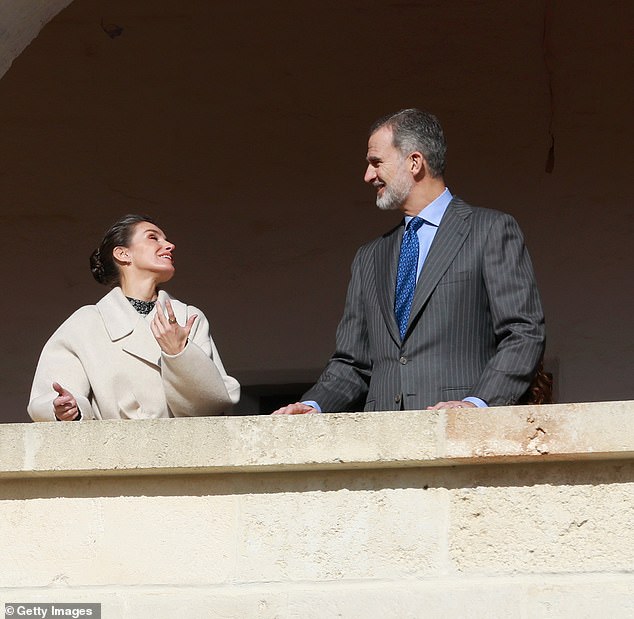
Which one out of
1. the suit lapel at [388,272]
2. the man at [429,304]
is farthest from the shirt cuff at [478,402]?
the suit lapel at [388,272]

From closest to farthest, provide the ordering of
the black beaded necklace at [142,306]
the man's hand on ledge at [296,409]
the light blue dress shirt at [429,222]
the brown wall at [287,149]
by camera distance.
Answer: the man's hand on ledge at [296,409] < the light blue dress shirt at [429,222] < the black beaded necklace at [142,306] < the brown wall at [287,149]

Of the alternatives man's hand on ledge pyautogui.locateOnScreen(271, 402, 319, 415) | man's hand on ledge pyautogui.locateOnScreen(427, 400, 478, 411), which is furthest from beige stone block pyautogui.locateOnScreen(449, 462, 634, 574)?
man's hand on ledge pyautogui.locateOnScreen(271, 402, 319, 415)

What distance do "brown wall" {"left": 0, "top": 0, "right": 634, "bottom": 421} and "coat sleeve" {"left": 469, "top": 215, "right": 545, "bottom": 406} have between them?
2.31 meters

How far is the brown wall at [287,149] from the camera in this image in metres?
6.29

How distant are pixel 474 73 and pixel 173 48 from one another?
1210 millimetres

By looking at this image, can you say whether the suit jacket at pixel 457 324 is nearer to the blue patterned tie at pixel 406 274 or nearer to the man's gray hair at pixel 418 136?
the blue patterned tie at pixel 406 274

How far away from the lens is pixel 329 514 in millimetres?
3580

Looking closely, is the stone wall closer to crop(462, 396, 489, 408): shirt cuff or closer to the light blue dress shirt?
crop(462, 396, 489, 408): shirt cuff

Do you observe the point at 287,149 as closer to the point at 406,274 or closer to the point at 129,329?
the point at 129,329

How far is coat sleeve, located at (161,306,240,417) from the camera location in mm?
3891

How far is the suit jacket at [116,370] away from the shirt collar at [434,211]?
2.04 feet

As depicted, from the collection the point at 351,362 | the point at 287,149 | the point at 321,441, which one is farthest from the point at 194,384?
the point at 287,149

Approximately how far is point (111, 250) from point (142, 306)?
0.19 metres

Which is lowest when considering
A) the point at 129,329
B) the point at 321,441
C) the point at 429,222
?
the point at 321,441
